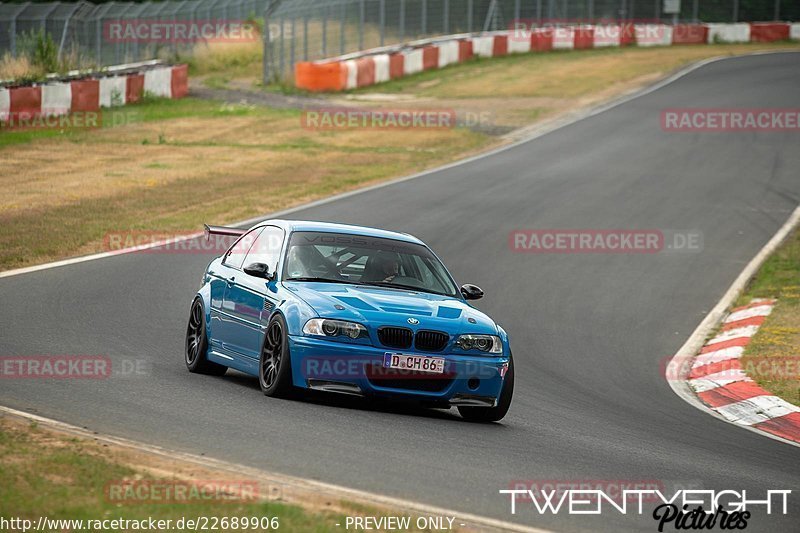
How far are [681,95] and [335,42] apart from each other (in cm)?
1270

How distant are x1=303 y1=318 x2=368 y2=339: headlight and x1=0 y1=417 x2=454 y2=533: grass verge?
2.50m

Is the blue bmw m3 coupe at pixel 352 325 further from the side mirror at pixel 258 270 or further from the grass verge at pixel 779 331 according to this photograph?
the grass verge at pixel 779 331

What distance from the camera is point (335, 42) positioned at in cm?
4603

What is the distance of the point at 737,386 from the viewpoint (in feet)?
43.3

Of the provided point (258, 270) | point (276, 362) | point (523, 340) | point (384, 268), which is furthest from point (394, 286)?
point (523, 340)

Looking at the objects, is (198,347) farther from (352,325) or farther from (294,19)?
(294,19)

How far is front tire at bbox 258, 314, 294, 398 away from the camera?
9.71 m

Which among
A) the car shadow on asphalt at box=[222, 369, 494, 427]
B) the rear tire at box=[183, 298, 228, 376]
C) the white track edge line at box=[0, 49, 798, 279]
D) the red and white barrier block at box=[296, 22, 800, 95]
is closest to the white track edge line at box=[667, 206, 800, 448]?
the car shadow on asphalt at box=[222, 369, 494, 427]

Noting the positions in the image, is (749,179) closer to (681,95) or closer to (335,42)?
(681,95)

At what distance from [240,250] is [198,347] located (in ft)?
3.20

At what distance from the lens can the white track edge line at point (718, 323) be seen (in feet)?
41.5

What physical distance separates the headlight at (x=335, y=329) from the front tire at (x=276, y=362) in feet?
0.70


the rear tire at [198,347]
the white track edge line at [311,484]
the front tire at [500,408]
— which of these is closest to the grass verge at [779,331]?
the front tire at [500,408]

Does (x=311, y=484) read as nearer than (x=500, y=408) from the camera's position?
Yes
